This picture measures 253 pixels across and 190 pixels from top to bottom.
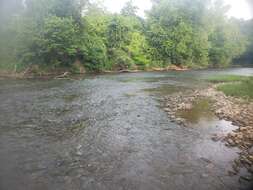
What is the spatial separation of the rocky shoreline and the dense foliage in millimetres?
9036

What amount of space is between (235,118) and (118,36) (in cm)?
2784

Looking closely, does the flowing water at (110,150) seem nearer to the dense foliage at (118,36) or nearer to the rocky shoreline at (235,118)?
the rocky shoreline at (235,118)

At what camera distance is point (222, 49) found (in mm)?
44688

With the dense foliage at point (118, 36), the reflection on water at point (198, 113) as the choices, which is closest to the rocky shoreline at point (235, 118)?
the reflection on water at point (198, 113)

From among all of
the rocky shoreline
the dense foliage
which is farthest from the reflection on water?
the dense foliage

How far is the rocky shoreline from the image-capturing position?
16.1 feet

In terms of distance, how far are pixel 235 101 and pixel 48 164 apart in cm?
928

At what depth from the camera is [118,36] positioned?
109 feet

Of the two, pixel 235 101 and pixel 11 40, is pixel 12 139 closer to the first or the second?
pixel 235 101

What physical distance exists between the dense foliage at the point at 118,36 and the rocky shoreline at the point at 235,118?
29.6 feet

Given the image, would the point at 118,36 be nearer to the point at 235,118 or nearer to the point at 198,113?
→ the point at 198,113

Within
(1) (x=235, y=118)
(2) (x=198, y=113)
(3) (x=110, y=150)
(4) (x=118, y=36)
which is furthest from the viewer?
(4) (x=118, y=36)

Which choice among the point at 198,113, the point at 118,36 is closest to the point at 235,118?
the point at 198,113

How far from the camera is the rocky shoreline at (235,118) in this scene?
4.91 m
